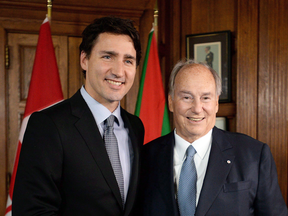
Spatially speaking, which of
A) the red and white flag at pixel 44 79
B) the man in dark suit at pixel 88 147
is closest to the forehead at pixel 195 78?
the man in dark suit at pixel 88 147

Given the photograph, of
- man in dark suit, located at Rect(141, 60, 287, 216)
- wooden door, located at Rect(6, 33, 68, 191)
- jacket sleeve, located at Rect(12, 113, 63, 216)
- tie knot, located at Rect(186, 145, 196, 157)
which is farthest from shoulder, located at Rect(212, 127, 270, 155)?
wooden door, located at Rect(6, 33, 68, 191)

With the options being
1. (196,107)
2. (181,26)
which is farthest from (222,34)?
(196,107)

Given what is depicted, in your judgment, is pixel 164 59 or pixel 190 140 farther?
pixel 164 59

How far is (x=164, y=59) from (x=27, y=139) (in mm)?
2162

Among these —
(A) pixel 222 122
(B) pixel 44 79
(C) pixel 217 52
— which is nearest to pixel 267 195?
(A) pixel 222 122

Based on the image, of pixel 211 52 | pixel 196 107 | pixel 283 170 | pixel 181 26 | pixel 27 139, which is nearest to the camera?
pixel 27 139

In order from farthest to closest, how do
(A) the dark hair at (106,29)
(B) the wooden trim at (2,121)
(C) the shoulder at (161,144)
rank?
(B) the wooden trim at (2,121) → (C) the shoulder at (161,144) → (A) the dark hair at (106,29)

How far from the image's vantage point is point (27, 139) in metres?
1.27

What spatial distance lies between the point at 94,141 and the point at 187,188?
19.9 inches

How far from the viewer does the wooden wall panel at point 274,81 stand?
260 cm

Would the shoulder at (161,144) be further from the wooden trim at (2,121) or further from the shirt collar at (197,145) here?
the wooden trim at (2,121)

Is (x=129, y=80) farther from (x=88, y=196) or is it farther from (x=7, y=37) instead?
(x=7, y=37)

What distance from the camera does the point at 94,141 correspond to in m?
1.36

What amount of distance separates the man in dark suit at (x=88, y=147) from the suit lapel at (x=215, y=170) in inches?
13.3
